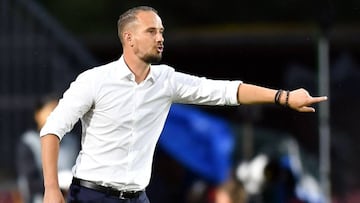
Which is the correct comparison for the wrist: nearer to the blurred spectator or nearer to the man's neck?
the man's neck

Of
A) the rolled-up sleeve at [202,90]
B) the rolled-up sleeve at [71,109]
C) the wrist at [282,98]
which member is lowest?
the rolled-up sleeve at [71,109]

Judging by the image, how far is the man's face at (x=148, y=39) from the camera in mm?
8320

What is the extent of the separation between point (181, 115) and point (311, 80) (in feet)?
4.48

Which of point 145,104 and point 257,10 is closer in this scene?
point 145,104

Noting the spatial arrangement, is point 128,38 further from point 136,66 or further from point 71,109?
point 71,109

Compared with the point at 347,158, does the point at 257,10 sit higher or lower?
higher

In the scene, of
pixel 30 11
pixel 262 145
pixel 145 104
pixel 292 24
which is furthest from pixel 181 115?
pixel 292 24

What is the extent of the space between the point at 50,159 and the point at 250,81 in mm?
13366

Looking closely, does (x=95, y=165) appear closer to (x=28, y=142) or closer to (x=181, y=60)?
(x=28, y=142)

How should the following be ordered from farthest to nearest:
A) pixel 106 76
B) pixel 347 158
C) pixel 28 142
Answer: pixel 347 158 < pixel 28 142 < pixel 106 76

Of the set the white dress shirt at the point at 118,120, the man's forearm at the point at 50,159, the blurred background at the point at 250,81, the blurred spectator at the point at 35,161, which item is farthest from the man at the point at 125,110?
the blurred background at the point at 250,81

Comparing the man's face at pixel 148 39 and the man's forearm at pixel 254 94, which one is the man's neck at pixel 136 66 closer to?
the man's face at pixel 148 39

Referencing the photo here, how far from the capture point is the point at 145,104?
8.41m

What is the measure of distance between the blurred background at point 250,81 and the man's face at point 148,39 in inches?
182
